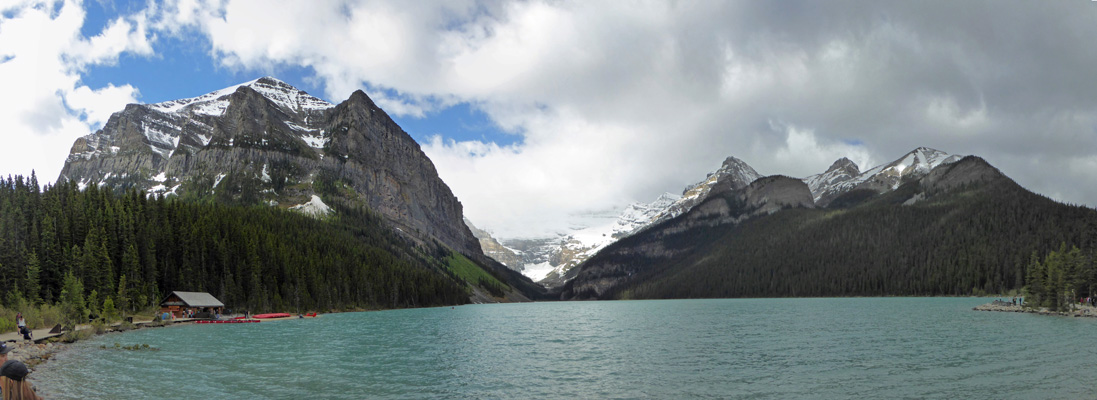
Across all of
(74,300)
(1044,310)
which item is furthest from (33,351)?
(1044,310)

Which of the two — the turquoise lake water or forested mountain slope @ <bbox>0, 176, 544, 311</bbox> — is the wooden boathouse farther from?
the turquoise lake water

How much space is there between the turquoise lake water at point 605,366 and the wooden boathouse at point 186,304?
3509 cm

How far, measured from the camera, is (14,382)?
15.2 m

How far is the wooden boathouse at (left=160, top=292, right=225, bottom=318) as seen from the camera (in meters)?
103

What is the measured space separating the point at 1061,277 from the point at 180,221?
526 ft

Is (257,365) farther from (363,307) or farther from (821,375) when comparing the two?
(363,307)

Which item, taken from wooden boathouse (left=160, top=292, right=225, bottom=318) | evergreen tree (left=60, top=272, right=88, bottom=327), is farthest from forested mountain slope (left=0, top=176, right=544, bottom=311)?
wooden boathouse (left=160, top=292, right=225, bottom=318)

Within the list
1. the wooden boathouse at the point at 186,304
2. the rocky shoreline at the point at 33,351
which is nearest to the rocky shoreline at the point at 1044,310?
the rocky shoreline at the point at 33,351

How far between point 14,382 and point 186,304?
100m

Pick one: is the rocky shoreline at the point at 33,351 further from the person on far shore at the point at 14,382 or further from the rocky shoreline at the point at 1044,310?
the rocky shoreline at the point at 1044,310

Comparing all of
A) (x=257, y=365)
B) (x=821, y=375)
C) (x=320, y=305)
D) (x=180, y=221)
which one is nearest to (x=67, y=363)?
(x=257, y=365)

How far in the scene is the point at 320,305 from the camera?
484 feet

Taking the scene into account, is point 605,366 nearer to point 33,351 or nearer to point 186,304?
point 33,351

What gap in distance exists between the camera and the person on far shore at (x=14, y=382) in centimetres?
1503
